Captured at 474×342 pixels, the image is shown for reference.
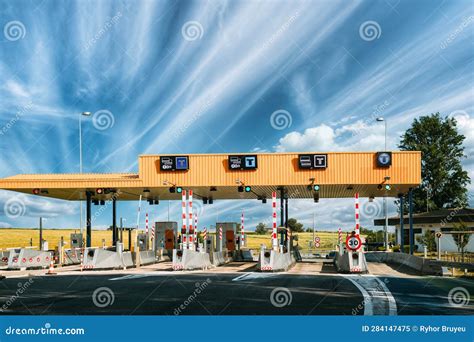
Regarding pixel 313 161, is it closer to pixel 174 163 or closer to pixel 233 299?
pixel 174 163

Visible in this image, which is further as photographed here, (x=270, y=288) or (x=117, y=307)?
(x=270, y=288)

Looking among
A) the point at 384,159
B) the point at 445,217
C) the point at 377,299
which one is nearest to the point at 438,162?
the point at 445,217

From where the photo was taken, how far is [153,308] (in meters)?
10.9

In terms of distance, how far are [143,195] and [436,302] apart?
29336 mm

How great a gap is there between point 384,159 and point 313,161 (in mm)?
3710

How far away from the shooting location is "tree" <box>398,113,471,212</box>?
70.7m

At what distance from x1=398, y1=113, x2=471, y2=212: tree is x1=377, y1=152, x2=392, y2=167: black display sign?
135 feet

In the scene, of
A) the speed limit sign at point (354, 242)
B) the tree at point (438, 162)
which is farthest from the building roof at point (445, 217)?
the speed limit sign at point (354, 242)

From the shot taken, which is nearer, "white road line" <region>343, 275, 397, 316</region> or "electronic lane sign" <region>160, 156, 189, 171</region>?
"white road line" <region>343, 275, 397, 316</region>

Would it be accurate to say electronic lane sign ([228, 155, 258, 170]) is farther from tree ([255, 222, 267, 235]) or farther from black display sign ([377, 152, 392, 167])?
tree ([255, 222, 267, 235])

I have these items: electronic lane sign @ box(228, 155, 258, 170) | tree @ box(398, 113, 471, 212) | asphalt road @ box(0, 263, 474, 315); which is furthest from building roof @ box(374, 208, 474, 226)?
asphalt road @ box(0, 263, 474, 315)

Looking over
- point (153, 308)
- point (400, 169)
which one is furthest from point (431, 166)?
point (153, 308)

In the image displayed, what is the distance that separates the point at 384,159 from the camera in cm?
3150
